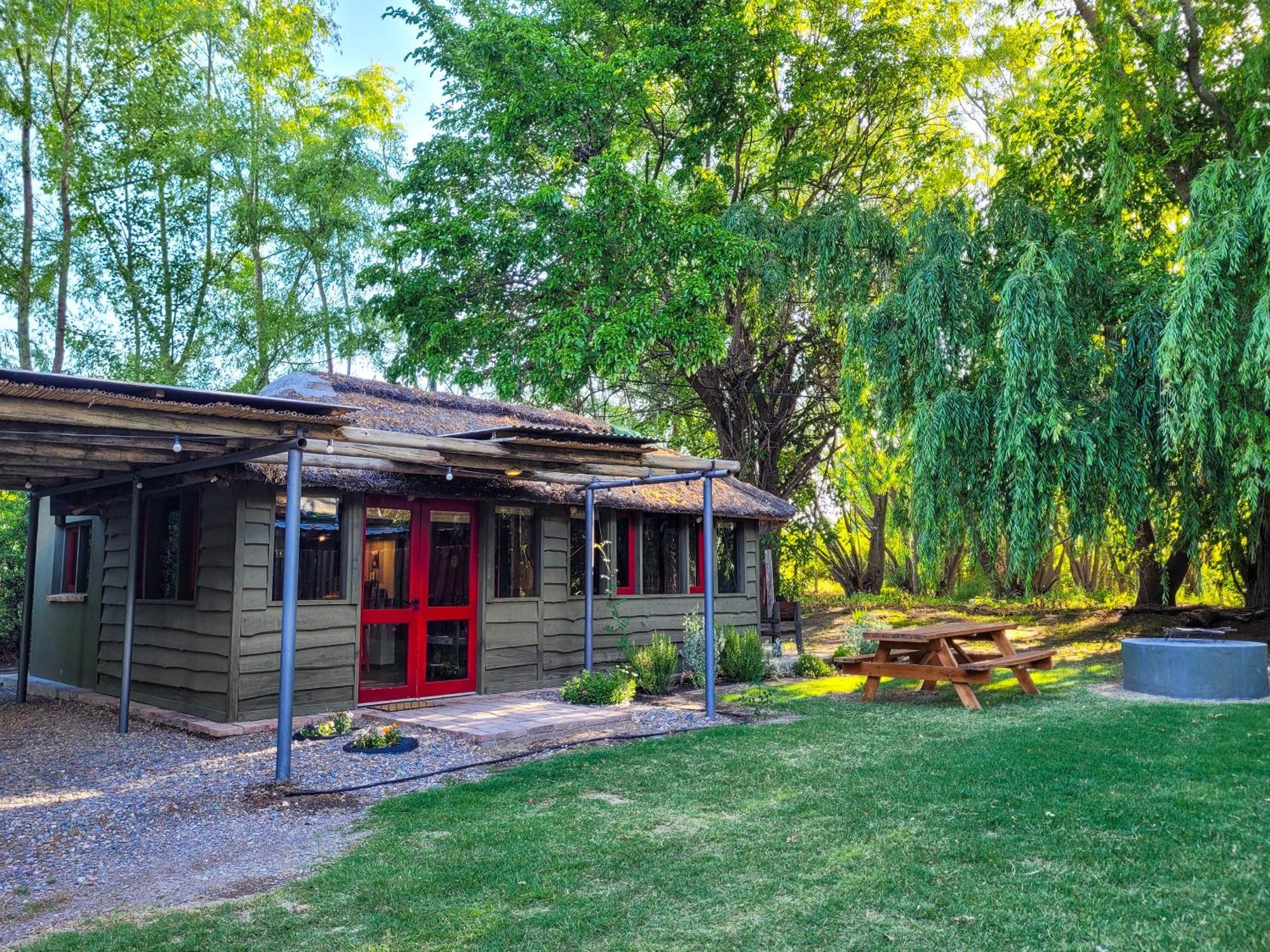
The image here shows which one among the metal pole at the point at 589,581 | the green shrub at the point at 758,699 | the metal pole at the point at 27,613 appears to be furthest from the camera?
the metal pole at the point at 589,581

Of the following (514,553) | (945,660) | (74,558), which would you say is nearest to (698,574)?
(514,553)

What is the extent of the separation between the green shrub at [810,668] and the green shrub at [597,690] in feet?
10.9

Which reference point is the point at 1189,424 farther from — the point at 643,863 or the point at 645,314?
the point at 645,314

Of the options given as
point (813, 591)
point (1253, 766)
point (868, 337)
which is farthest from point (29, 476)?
point (813, 591)

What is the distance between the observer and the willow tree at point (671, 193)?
13.0 meters

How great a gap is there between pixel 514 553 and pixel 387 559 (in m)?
1.56

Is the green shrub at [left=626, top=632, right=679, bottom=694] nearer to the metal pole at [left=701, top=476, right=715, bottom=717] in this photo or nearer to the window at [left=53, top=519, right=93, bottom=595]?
the metal pole at [left=701, top=476, right=715, bottom=717]

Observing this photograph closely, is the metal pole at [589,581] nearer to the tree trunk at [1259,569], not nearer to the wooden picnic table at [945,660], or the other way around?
the wooden picnic table at [945,660]

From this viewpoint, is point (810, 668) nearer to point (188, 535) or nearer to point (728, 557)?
point (728, 557)

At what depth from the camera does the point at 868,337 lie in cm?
988

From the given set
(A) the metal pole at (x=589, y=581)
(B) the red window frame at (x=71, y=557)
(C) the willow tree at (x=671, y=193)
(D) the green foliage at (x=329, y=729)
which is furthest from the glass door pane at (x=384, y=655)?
(C) the willow tree at (x=671, y=193)

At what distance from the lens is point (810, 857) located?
13.3 feet

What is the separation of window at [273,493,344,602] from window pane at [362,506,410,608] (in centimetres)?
30

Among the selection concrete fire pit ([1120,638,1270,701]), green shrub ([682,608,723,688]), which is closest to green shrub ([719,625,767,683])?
green shrub ([682,608,723,688])
